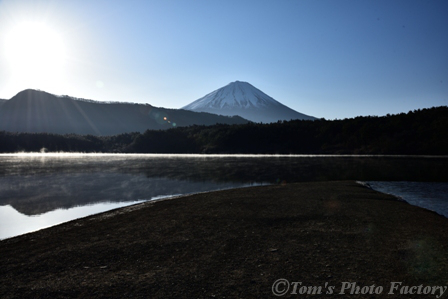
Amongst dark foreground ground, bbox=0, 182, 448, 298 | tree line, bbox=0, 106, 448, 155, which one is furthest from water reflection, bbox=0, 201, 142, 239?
tree line, bbox=0, 106, 448, 155

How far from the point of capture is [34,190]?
96.4 feet

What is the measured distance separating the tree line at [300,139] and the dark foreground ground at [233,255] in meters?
108

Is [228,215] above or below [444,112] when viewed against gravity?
below

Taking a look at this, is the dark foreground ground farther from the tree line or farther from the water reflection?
the tree line

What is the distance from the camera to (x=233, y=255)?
10180mm

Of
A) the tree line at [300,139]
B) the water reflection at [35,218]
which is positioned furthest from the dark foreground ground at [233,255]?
the tree line at [300,139]

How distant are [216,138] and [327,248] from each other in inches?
5966

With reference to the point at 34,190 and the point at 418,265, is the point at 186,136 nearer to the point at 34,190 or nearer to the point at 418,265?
the point at 34,190

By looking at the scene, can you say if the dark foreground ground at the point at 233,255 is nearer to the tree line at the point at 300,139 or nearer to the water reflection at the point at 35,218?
the water reflection at the point at 35,218

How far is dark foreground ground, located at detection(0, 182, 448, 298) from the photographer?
7.98m

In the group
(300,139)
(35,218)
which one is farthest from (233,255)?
(300,139)

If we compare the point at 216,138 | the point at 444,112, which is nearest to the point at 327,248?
the point at 444,112

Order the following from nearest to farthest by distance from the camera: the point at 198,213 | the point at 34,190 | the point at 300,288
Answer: the point at 300,288 → the point at 198,213 → the point at 34,190

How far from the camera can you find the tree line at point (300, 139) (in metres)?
112
